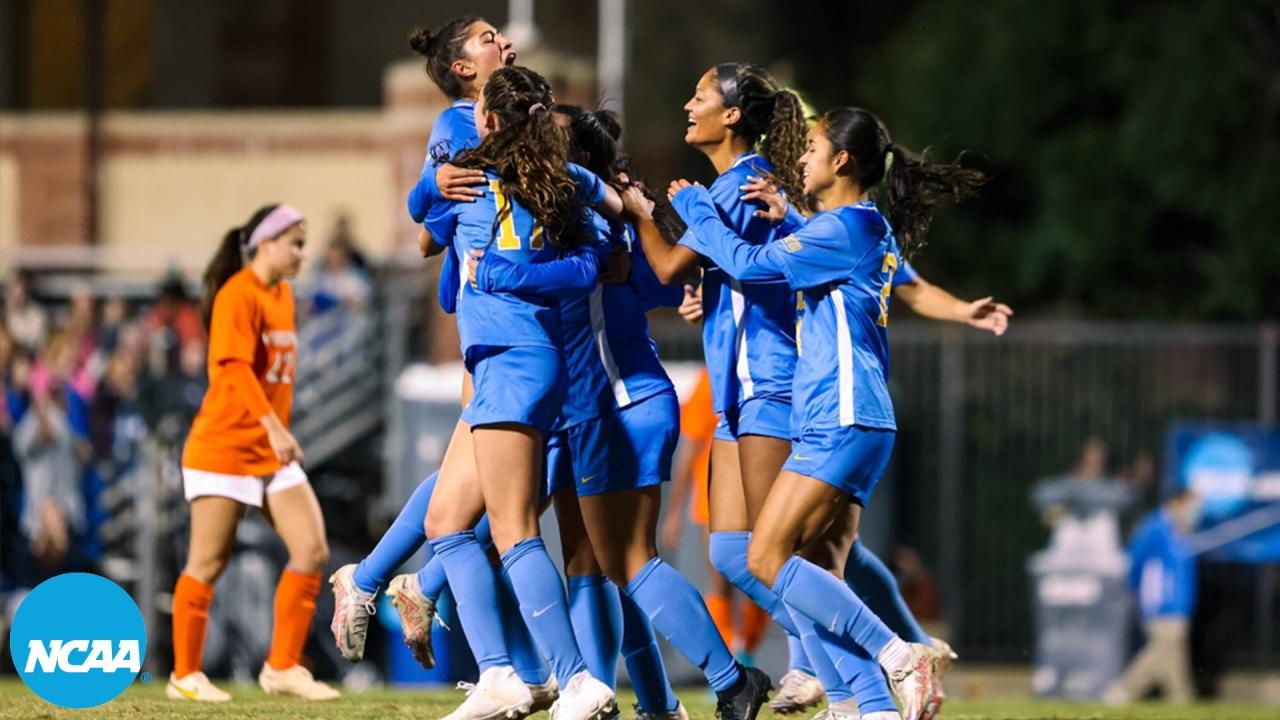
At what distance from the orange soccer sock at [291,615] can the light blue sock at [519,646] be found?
61.3 inches

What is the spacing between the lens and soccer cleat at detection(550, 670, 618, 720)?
292 inches

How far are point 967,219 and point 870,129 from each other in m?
17.0

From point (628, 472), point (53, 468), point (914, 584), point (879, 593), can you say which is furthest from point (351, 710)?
point (914, 584)

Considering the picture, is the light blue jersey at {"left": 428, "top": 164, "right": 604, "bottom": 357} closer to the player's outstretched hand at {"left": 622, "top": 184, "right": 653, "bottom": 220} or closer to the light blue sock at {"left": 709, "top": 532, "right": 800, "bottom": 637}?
the player's outstretched hand at {"left": 622, "top": 184, "right": 653, "bottom": 220}

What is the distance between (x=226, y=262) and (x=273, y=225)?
A: 0.29 m

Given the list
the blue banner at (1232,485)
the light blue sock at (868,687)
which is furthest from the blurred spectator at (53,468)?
the light blue sock at (868,687)

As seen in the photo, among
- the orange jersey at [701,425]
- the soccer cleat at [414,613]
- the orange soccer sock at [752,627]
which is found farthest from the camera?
the orange soccer sock at [752,627]

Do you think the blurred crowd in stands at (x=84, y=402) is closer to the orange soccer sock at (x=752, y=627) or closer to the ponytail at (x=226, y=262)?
the orange soccer sock at (x=752, y=627)

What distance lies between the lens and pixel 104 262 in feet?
68.9

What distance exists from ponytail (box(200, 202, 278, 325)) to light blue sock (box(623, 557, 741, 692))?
287 cm

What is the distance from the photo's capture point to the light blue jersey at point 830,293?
7.66 metres

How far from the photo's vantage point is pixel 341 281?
1733cm

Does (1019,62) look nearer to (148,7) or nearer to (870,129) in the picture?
(148,7)

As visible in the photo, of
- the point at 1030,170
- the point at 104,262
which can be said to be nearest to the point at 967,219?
the point at 1030,170
